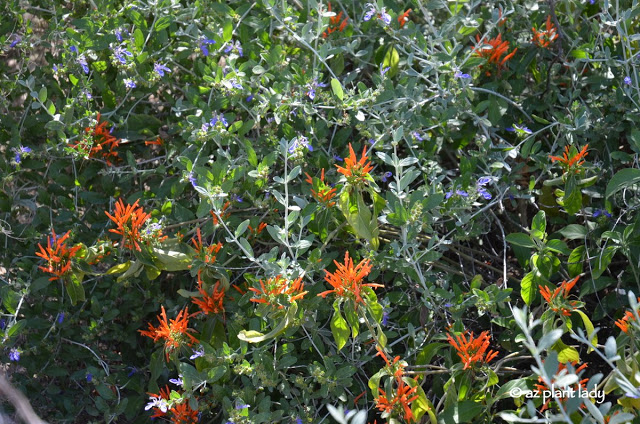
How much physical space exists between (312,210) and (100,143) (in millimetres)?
801

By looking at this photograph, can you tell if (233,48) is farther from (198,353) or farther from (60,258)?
(198,353)

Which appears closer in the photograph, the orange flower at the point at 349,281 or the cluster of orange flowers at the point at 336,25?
the orange flower at the point at 349,281

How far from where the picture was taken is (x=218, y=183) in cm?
197

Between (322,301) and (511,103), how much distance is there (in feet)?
2.90

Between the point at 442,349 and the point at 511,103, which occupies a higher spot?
the point at 511,103

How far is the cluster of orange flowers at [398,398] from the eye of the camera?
171 centimetres

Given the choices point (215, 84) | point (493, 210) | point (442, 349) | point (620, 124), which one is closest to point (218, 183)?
point (215, 84)

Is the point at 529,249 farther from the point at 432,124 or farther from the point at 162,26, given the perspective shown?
the point at 162,26

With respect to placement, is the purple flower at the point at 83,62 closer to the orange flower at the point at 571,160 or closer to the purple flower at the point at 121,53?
the purple flower at the point at 121,53

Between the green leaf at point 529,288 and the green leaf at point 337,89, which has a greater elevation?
the green leaf at point 337,89

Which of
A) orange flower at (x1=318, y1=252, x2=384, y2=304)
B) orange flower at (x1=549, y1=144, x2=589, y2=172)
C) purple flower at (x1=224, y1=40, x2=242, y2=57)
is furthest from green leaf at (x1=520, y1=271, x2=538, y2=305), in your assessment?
purple flower at (x1=224, y1=40, x2=242, y2=57)

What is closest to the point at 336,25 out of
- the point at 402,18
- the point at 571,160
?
the point at 402,18

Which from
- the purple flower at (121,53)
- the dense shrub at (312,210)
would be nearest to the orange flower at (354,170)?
the dense shrub at (312,210)

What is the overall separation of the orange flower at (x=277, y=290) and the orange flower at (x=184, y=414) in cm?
36
